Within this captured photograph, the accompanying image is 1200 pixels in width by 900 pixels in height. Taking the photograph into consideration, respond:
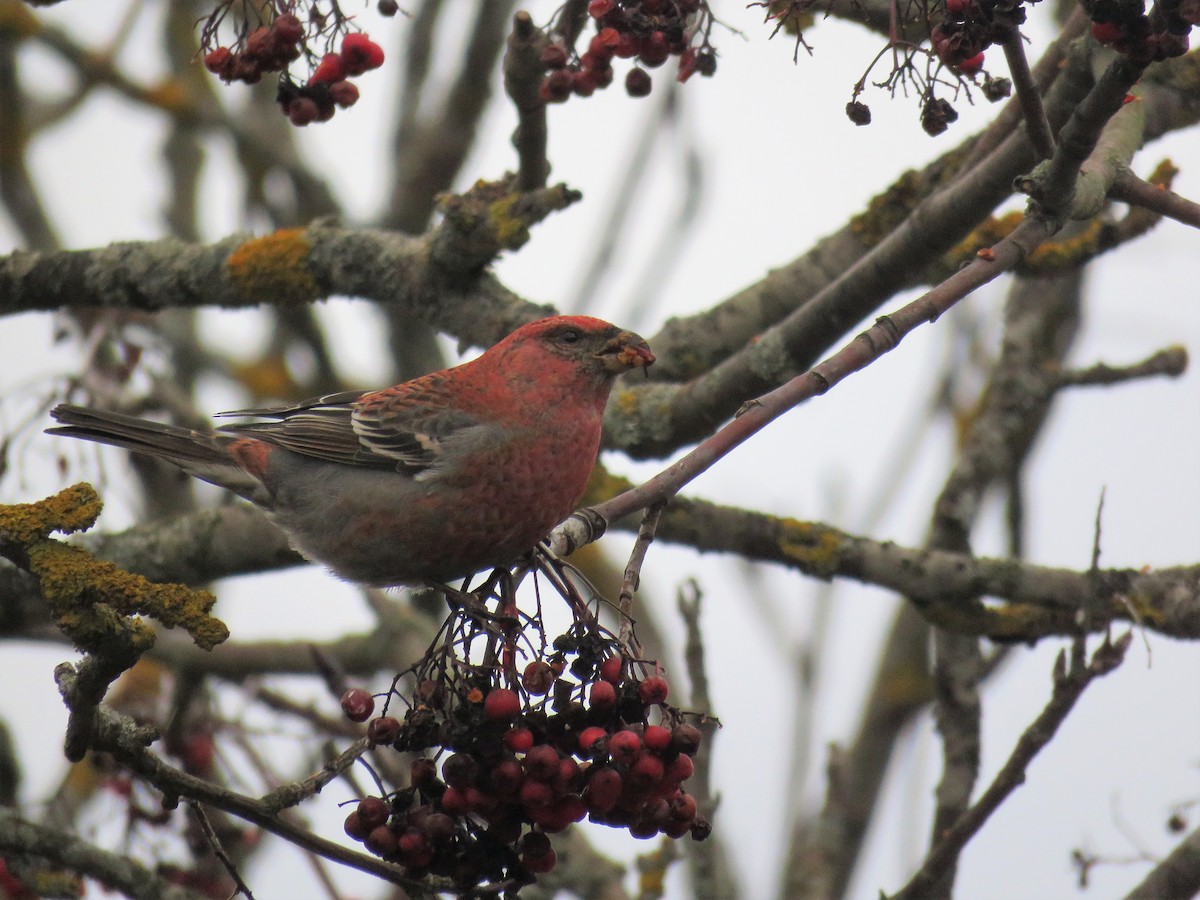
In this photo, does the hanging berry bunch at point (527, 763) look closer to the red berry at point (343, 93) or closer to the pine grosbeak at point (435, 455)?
the pine grosbeak at point (435, 455)

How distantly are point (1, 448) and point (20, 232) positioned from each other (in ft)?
9.86

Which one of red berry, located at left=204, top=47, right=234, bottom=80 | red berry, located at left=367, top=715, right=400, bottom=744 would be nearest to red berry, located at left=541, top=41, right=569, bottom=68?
red berry, located at left=204, top=47, right=234, bottom=80

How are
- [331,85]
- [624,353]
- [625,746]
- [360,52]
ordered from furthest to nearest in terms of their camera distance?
[624,353]
[331,85]
[360,52]
[625,746]

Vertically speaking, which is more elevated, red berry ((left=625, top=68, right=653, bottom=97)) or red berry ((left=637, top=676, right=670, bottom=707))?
red berry ((left=625, top=68, right=653, bottom=97))

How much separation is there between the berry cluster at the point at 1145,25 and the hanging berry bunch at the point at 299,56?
1783mm

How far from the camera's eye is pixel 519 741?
2799 millimetres

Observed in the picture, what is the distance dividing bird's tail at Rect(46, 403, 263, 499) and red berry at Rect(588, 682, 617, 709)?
8.09ft

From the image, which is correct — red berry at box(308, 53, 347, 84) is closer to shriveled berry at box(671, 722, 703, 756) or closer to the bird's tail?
the bird's tail

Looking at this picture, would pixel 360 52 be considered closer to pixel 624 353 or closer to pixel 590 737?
pixel 624 353

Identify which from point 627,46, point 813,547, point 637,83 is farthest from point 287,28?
point 813,547

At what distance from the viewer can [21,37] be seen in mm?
7574

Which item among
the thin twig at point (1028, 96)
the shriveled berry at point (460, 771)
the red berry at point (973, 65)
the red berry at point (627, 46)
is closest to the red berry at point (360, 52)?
the red berry at point (627, 46)

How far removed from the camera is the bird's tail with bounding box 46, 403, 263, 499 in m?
4.68

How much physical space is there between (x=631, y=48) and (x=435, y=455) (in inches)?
62.0
